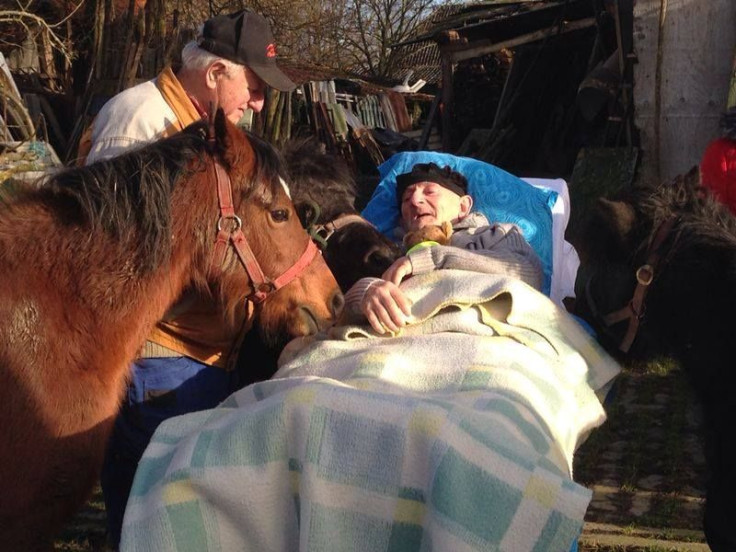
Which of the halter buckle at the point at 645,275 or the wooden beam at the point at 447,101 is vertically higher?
the halter buckle at the point at 645,275

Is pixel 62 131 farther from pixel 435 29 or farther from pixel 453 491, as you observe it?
pixel 453 491

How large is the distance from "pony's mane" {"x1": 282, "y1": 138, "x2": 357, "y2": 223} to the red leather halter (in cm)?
79

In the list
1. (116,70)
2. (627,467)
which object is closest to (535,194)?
(627,467)

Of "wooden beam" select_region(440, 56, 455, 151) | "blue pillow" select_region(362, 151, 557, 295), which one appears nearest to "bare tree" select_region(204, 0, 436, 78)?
"wooden beam" select_region(440, 56, 455, 151)

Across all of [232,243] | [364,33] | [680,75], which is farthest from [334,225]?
[364,33]

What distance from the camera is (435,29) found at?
1262 cm

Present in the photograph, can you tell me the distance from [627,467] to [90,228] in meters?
4.11

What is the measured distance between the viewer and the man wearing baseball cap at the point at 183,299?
3021 millimetres

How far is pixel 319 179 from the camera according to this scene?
3.59 m

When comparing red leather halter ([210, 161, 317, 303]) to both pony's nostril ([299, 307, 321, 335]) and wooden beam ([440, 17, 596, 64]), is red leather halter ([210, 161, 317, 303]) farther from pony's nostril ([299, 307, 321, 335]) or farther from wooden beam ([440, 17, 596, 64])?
wooden beam ([440, 17, 596, 64])

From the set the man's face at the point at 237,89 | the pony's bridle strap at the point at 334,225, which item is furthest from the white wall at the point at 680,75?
the man's face at the point at 237,89

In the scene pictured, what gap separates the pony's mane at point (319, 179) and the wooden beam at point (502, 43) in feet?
28.2

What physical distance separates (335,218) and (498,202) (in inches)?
37.9

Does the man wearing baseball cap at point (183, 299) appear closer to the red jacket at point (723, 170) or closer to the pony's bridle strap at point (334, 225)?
the pony's bridle strap at point (334, 225)
